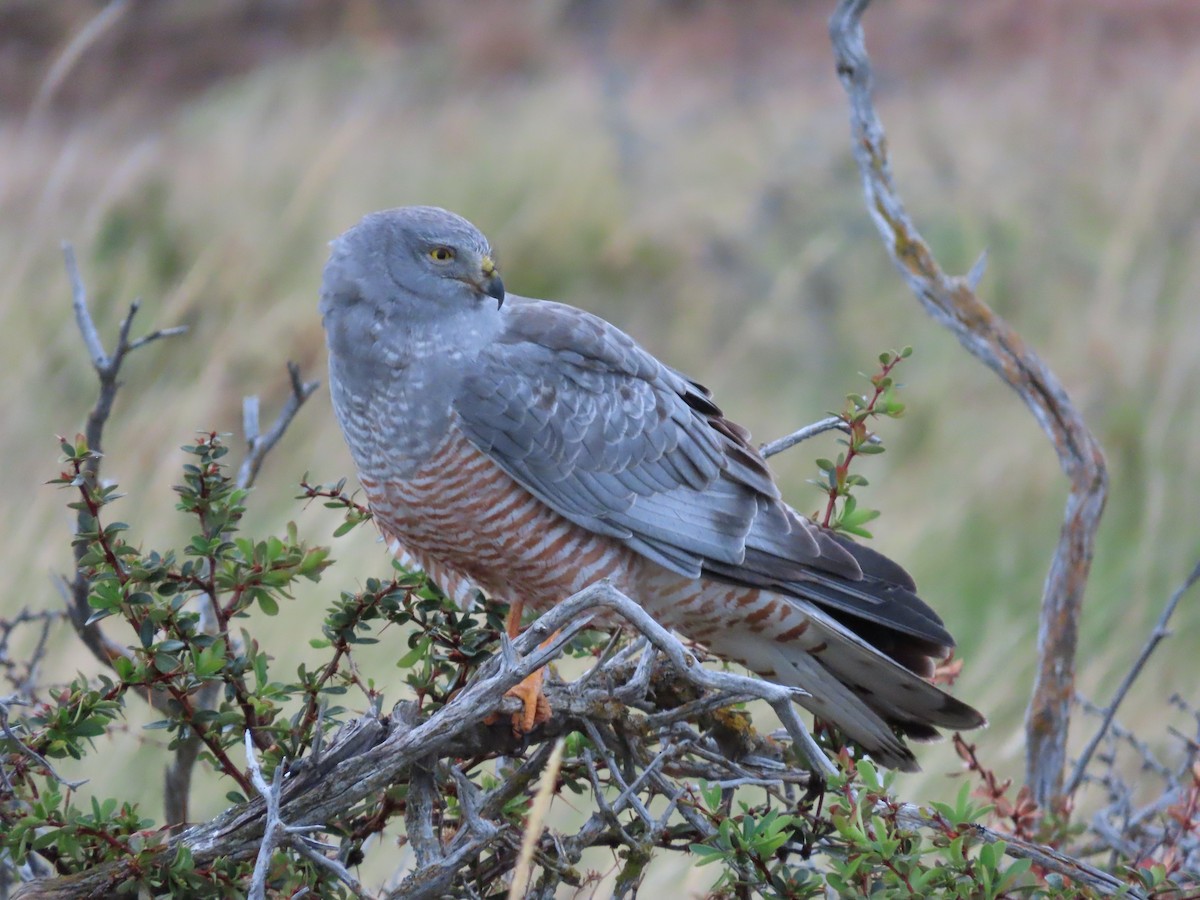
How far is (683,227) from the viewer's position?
28.8 feet

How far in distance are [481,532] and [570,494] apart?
0.25m

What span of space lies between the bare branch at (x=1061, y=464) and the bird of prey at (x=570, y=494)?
1.89ft

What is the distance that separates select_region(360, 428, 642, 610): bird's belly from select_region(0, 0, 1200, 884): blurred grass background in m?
1.88

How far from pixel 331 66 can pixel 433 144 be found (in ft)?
4.57

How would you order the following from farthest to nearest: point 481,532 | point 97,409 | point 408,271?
point 408,271, point 481,532, point 97,409

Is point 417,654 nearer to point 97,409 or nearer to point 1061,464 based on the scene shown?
point 97,409

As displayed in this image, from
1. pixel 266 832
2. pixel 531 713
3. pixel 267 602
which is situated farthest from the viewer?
pixel 531 713

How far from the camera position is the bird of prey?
314cm

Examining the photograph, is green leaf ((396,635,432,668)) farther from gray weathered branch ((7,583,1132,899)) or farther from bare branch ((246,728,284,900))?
bare branch ((246,728,284,900))

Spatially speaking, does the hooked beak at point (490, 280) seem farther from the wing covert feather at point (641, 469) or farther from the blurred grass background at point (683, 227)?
the blurred grass background at point (683, 227)

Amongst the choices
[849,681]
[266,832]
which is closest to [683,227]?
[849,681]

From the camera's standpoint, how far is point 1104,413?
7.17m

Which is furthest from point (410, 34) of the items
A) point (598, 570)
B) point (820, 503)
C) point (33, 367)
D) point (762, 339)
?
point (598, 570)

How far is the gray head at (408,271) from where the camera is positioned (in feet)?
10.7
